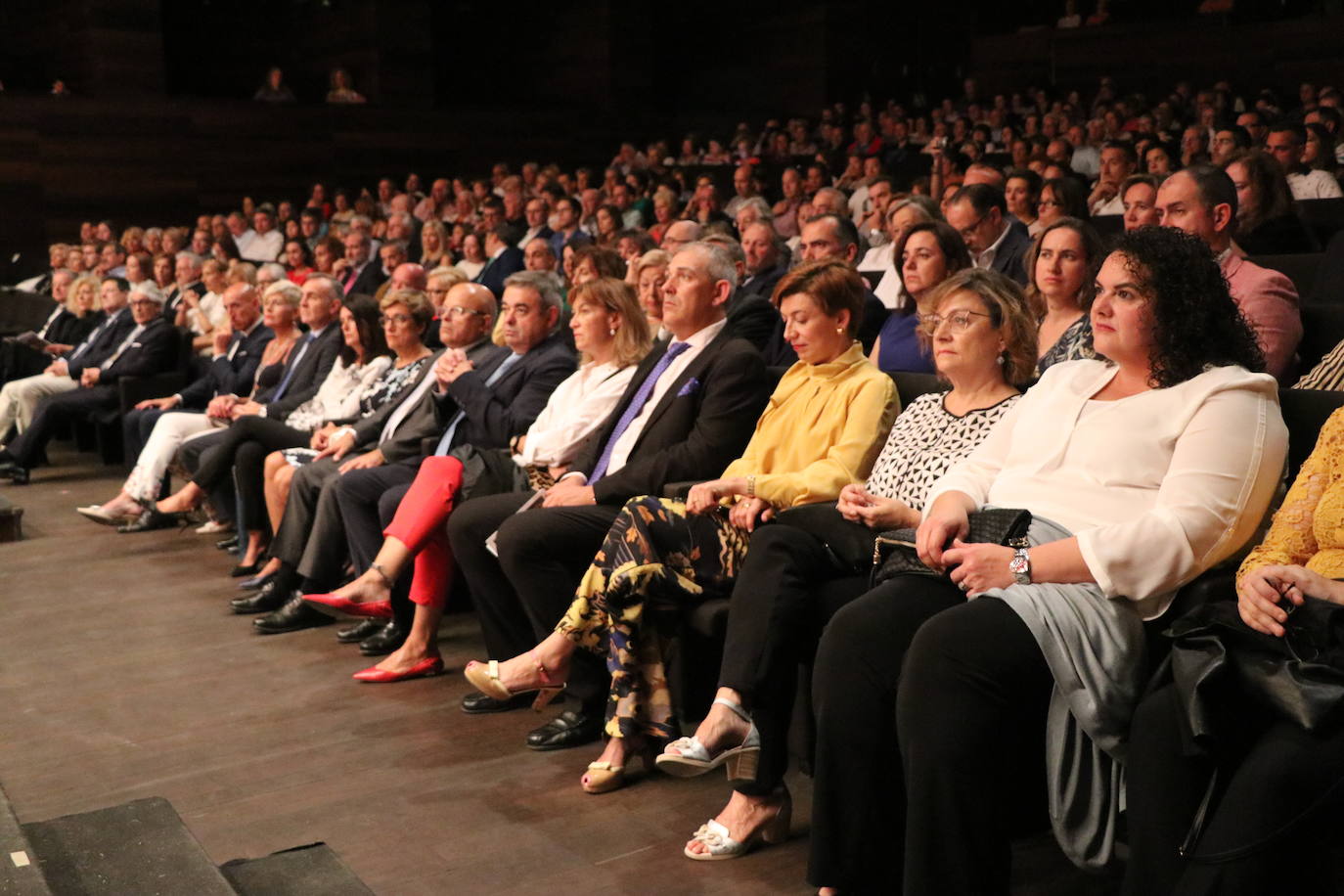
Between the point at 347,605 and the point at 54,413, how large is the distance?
3.70 metres

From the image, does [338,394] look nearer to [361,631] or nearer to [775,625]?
[361,631]

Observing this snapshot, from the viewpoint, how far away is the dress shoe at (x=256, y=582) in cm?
409

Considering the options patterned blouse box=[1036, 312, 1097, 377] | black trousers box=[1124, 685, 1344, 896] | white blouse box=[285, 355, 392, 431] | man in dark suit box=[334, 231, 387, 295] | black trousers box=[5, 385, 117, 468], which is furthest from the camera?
man in dark suit box=[334, 231, 387, 295]

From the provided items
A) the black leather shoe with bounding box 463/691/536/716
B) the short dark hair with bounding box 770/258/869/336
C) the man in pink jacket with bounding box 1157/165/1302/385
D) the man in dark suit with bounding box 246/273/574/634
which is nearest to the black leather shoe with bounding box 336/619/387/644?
the man in dark suit with bounding box 246/273/574/634

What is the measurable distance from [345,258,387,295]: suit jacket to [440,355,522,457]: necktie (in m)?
3.97

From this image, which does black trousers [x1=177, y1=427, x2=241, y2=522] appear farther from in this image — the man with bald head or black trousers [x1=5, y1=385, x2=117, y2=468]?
black trousers [x1=5, y1=385, x2=117, y2=468]

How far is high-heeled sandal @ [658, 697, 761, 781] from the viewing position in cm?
222

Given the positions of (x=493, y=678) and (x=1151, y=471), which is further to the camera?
(x=493, y=678)

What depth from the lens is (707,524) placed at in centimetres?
262

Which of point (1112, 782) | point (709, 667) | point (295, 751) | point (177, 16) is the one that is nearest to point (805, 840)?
point (709, 667)

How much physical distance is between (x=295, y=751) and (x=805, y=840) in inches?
44.3

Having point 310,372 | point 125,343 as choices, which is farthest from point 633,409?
point 125,343

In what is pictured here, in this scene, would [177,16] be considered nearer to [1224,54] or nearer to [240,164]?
[240,164]

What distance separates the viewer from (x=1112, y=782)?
6.05ft
